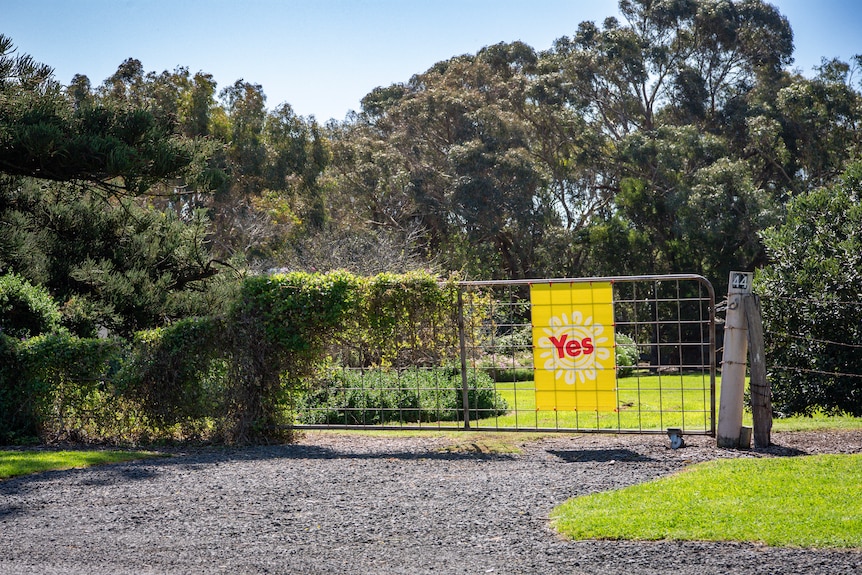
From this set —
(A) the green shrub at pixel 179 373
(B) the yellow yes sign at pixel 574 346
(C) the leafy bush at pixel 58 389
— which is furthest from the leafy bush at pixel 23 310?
(B) the yellow yes sign at pixel 574 346

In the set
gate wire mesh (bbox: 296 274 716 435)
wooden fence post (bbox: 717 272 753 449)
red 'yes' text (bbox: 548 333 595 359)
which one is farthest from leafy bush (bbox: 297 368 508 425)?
wooden fence post (bbox: 717 272 753 449)

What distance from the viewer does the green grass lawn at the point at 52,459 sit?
26.5 ft

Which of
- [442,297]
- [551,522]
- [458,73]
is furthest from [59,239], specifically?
[458,73]

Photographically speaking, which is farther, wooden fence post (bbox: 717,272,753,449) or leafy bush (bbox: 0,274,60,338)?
leafy bush (bbox: 0,274,60,338)

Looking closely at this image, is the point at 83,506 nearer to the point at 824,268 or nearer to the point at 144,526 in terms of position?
the point at 144,526

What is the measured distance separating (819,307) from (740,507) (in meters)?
6.43

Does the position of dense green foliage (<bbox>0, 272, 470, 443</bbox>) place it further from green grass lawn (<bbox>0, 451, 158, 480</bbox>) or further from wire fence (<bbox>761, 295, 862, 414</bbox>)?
wire fence (<bbox>761, 295, 862, 414</bbox>)

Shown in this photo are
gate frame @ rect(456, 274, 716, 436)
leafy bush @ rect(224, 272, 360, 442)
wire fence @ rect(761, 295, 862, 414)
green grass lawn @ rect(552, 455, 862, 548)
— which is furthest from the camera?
wire fence @ rect(761, 295, 862, 414)

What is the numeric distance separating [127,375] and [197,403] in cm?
82

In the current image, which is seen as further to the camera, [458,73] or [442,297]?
[458,73]

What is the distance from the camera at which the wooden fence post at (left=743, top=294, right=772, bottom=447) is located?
26.7 feet

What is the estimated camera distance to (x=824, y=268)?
11.4 metres

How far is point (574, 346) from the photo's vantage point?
8.95m

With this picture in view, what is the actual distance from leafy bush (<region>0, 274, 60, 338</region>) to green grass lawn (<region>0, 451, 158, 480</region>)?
8.72 feet
